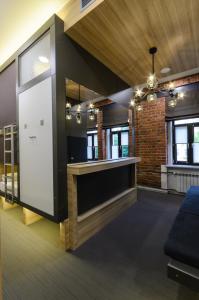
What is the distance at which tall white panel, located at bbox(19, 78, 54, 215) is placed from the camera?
233 cm

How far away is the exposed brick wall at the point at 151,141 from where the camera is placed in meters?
4.75

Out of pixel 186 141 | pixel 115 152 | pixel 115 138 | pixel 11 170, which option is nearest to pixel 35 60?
pixel 11 170

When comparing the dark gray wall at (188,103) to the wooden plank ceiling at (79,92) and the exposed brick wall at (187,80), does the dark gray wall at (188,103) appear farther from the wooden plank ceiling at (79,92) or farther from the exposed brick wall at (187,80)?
the wooden plank ceiling at (79,92)

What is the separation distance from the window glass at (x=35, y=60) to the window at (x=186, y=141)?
12.6 ft

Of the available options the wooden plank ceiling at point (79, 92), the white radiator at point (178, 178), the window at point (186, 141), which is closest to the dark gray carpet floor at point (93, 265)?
the white radiator at point (178, 178)

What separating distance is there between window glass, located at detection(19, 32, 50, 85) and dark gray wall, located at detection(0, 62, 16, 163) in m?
0.40

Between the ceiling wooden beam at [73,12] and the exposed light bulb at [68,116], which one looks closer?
the ceiling wooden beam at [73,12]

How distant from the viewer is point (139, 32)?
241cm

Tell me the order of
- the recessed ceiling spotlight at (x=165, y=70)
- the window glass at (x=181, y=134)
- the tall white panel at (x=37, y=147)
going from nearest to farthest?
the tall white panel at (x=37, y=147)
the recessed ceiling spotlight at (x=165, y=70)
the window glass at (x=181, y=134)

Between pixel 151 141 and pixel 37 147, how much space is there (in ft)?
11.8

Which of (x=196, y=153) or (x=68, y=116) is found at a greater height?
(x=68, y=116)

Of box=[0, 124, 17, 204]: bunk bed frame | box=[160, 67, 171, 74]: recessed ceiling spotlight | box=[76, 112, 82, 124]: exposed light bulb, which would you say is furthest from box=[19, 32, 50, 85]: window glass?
box=[160, 67, 171, 74]: recessed ceiling spotlight

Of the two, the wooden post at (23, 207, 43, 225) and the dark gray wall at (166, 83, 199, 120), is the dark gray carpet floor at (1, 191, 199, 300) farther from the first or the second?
the dark gray wall at (166, 83, 199, 120)

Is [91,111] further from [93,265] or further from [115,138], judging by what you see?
[93,265]
